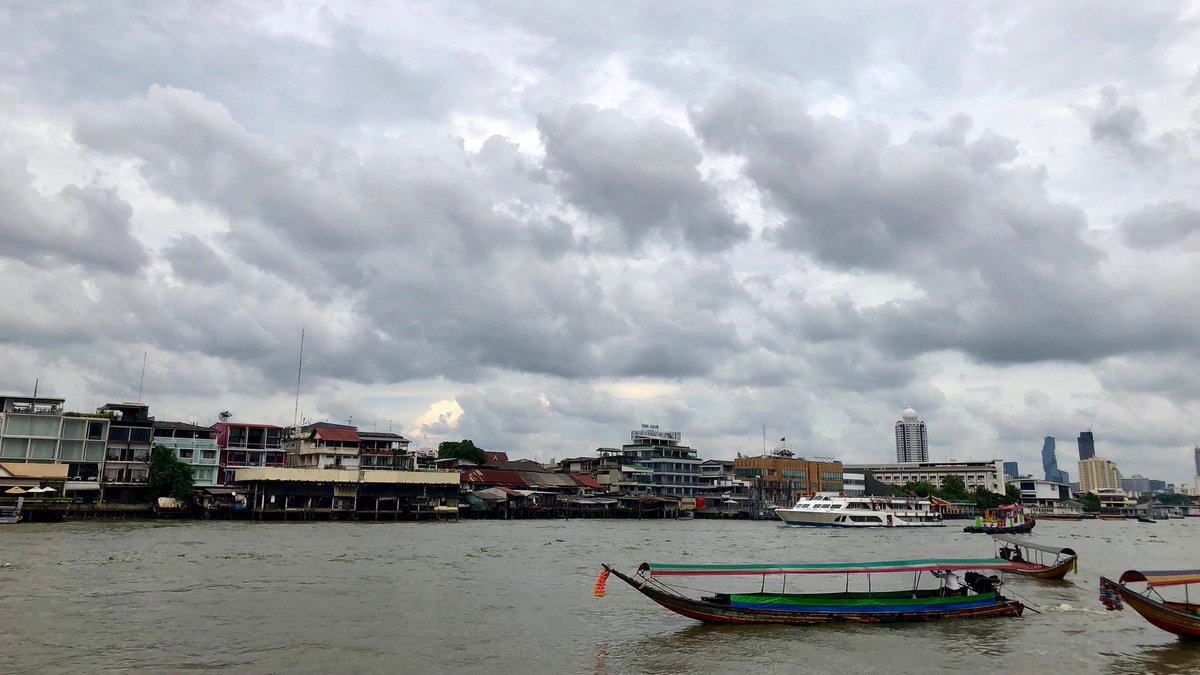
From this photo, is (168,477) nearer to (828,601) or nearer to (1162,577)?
(828,601)

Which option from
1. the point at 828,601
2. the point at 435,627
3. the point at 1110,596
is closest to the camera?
the point at 1110,596

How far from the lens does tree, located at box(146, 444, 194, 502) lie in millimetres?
71125

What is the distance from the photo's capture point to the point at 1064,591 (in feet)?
105

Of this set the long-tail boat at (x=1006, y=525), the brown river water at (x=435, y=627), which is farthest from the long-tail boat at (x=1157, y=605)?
the long-tail boat at (x=1006, y=525)

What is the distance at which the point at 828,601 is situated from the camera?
2264 centimetres

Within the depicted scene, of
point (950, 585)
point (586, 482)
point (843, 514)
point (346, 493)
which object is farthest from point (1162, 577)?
point (586, 482)

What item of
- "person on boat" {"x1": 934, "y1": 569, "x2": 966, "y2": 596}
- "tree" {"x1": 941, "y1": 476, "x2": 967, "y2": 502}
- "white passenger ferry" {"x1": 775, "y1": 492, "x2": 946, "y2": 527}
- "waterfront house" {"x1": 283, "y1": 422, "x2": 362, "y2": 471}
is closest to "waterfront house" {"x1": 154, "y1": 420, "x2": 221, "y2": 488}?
"waterfront house" {"x1": 283, "y1": 422, "x2": 362, "y2": 471}

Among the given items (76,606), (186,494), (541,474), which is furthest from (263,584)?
(541,474)

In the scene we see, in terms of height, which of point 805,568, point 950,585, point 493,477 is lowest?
point 950,585

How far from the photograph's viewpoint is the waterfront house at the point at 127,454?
235 ft

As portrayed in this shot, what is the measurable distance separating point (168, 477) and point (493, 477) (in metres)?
40.3

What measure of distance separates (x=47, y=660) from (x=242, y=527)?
1894 inches

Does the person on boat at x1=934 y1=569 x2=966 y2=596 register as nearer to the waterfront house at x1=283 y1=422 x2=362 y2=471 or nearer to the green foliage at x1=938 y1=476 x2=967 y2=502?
the waterfront house at x1=283 y1=422 x2=362 y2=471

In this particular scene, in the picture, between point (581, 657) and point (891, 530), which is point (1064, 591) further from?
point (891, 530)
